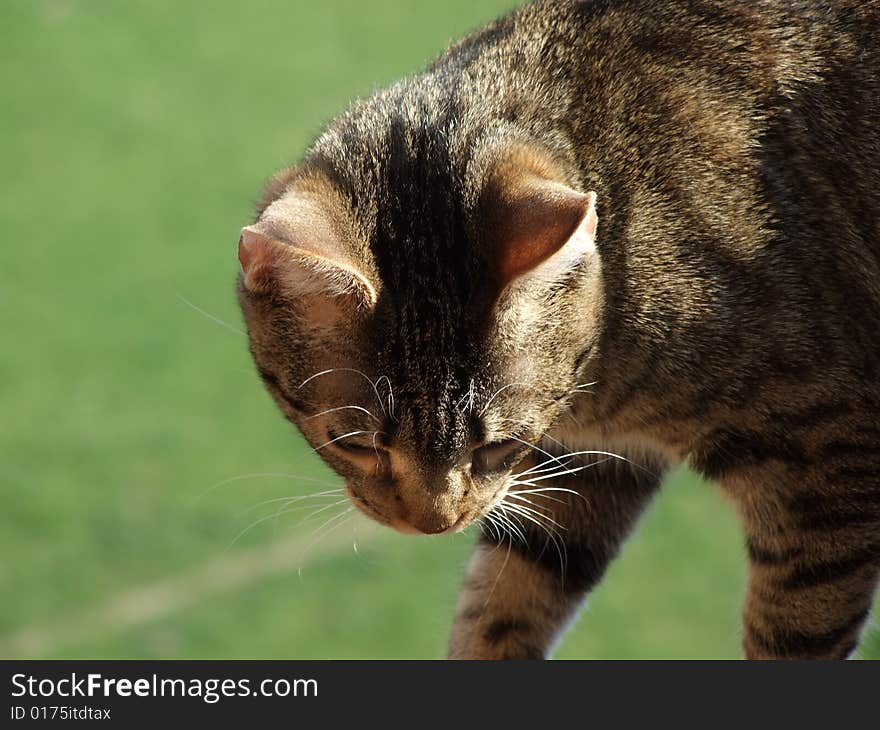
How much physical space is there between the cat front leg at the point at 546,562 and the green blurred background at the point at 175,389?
1.37 metres

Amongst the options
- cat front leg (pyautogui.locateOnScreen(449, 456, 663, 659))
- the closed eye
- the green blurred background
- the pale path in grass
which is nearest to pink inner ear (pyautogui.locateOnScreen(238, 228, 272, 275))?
the closed eye

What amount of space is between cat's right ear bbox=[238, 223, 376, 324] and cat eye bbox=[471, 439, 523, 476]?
17 cm

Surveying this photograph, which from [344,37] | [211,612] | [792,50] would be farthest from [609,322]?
[344,37]

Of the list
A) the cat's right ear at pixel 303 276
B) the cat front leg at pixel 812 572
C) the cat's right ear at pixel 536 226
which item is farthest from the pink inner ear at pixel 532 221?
the cat front leg at pixel 812 572

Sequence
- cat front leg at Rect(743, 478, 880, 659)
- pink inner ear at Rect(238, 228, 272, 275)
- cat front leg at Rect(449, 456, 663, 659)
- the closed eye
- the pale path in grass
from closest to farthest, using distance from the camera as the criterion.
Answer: pink inner ear at Rect(238, 228, 272, 275)
the closed eye
cat front leg at Rect(743, 478, 880, 659)
cat front leg at Rect(449, 456, 663, 659)
the pale path in grass

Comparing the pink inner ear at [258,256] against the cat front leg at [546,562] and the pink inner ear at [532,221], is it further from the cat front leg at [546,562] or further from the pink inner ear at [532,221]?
the cat front leg at [546,562]

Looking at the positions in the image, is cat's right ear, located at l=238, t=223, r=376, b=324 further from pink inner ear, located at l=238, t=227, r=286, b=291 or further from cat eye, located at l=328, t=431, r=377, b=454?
cat eye, located at l=328, t=431, r=377, b=454

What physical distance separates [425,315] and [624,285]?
0.22 m

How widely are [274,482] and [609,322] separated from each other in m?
2.47

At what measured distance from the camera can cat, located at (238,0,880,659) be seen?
1060mm

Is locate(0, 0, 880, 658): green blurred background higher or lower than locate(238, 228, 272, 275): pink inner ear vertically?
lower

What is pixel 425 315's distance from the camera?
1059 mm

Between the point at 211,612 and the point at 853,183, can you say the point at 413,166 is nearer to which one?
the point at 853,183

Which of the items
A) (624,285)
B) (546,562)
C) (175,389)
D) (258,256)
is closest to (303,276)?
(258,256)
